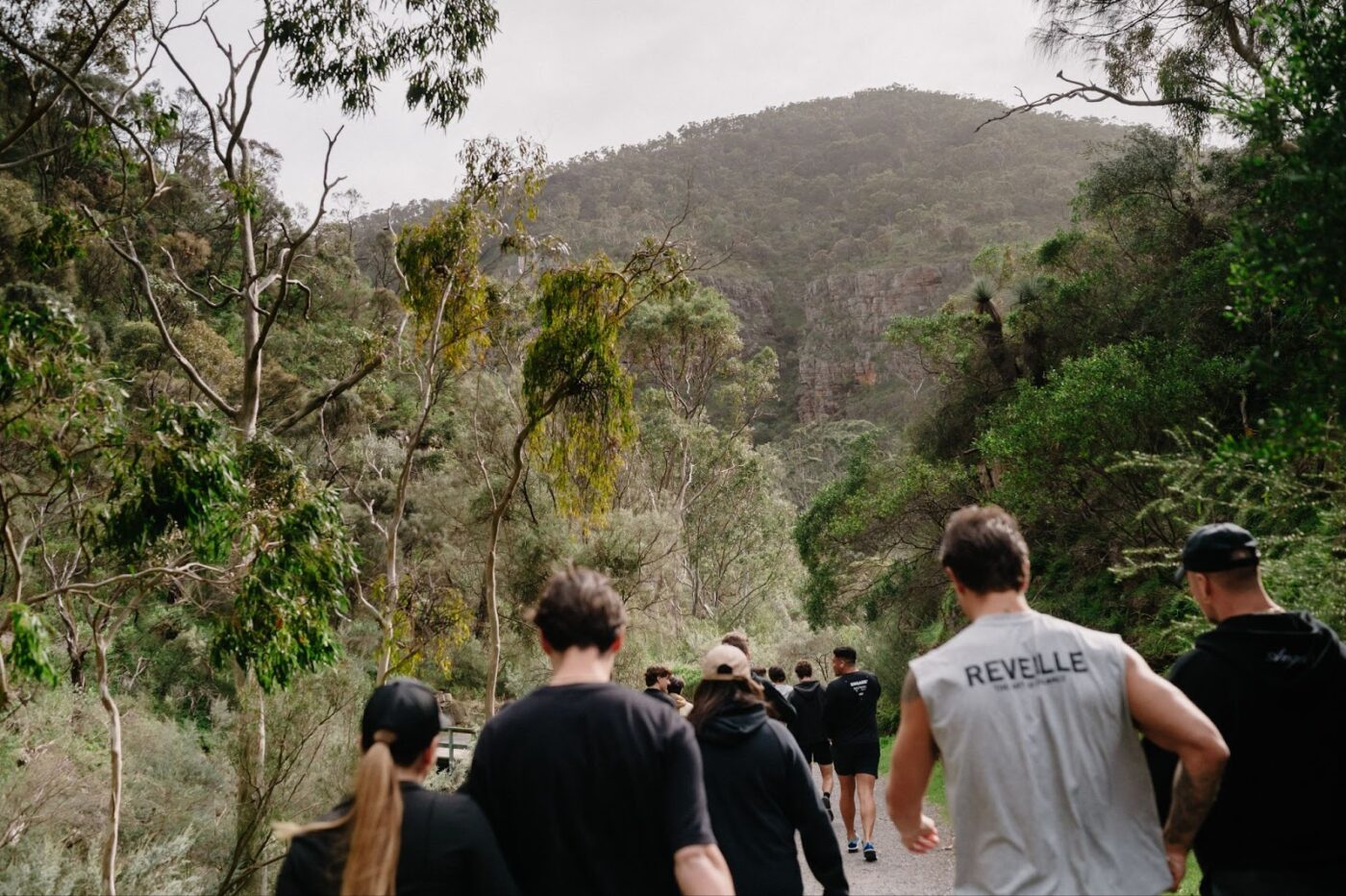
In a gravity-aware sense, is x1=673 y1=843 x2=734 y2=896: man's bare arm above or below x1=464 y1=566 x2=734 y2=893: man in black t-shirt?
below

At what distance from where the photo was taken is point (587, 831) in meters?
2.29

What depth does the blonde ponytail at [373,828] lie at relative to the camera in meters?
1.97

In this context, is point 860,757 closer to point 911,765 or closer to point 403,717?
point 911,765

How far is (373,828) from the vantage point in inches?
78.7

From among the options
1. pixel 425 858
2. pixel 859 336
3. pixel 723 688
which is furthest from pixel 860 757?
pixel 859 336

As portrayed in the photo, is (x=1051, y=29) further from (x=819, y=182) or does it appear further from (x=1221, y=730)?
(x=819, y=182)

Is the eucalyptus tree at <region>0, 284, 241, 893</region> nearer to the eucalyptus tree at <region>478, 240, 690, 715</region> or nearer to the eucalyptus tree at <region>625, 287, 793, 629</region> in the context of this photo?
the eucalyptus tree at <region>478, 240, 690, 715</region>

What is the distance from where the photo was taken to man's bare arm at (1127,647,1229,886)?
2.20 m

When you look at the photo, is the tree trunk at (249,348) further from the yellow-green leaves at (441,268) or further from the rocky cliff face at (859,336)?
the rocky cliff face at (859,336)

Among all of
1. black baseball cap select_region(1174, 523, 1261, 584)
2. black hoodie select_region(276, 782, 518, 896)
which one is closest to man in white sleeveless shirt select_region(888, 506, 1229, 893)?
black baseball cap select_region(1174, 523, 1261, 584)

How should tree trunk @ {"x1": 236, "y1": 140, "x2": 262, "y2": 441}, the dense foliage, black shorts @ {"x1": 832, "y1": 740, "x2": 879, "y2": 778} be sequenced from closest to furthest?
the dense foliage → black shorts @ {"x1": 832, "y1": 740, "x2": 879, "y2": 778} → tree trunk @ {"x1": 236, "y1": 140, "x2": 262, "y2": 441}

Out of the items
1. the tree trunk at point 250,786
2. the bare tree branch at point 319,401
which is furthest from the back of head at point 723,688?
the bare tree branch at point 319,401

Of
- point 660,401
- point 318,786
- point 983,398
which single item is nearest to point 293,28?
point 318,786

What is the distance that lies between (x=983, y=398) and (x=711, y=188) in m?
77.0
